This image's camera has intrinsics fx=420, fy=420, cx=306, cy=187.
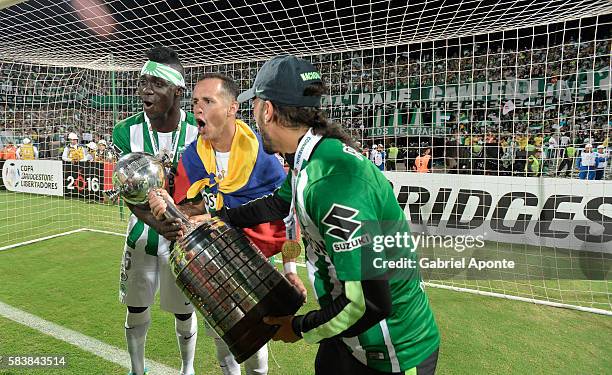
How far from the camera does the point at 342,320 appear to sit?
Result: 1283mm

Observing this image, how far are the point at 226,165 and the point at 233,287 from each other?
47.8 inches

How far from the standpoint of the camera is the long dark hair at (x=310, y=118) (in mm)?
1521

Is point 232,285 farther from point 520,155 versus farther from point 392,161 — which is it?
point 520,155

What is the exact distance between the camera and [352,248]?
1.25 m

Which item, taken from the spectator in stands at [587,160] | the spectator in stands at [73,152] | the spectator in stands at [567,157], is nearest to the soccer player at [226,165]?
the spectator in stands at [587,160]

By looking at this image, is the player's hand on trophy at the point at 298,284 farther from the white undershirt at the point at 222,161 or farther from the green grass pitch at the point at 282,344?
the green grass pitch at the point at 282,344

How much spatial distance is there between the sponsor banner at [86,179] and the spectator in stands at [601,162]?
36.2ft

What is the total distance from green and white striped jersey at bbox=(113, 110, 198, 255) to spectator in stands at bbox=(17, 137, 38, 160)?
1249cm

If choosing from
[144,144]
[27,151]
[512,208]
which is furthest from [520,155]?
[27,151]

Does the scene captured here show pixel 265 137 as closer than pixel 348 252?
No

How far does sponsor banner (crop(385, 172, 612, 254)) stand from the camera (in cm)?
610

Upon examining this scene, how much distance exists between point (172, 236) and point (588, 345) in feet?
11.9

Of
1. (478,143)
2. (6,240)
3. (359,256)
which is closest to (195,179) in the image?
(359,256)

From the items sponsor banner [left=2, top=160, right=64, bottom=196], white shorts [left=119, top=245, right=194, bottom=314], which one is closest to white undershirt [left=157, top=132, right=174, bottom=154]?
white shorts [left=119, top=245, right=194, bottom=314]
